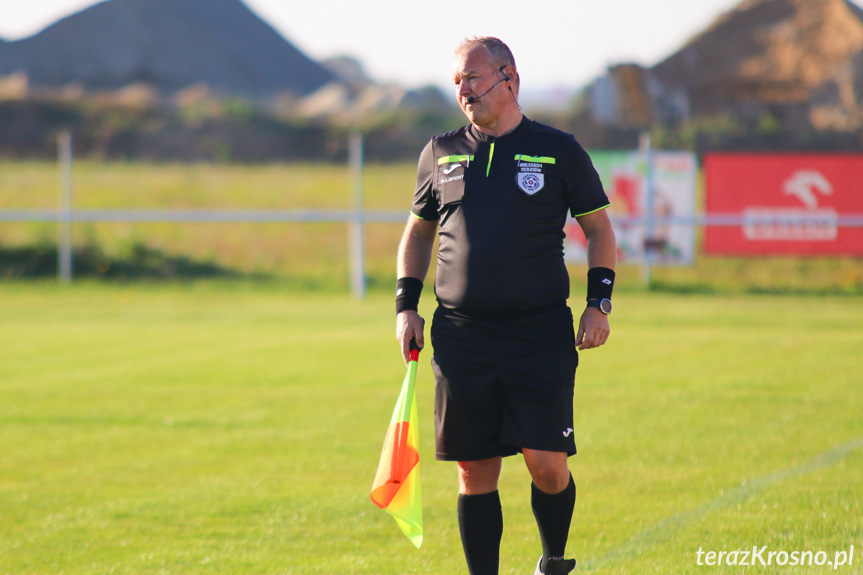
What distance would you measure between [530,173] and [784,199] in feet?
45.4

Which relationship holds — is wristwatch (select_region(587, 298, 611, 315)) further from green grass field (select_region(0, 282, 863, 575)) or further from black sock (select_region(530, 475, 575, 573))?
green grass field (select_region(0, 282, 863, 575))

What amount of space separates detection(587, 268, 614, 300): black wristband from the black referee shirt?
0.43 feet

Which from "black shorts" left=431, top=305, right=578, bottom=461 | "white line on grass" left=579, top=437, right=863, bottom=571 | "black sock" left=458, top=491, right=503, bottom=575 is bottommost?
"white line on grass" left=579, top=437, right=863, bottom=571

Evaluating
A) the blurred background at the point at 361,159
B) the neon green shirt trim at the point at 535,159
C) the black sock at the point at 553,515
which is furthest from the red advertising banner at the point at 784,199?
the neon green shirt trim at the point at 535,159

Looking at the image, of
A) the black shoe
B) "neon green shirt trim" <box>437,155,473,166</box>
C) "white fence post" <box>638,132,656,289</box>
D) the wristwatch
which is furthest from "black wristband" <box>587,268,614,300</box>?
"white fence post" <box>638,132,656,289</box>

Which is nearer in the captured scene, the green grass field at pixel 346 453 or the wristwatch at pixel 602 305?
the wristwatch at pixel 602 305

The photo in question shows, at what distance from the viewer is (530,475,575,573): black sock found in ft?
13.8

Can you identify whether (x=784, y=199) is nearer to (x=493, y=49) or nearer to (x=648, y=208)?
(x=648, y=208)

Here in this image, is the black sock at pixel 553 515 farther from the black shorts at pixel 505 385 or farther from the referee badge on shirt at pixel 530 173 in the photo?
the referee badge on shirt at pixel 530 173

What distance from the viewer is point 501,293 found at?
13.2 feet

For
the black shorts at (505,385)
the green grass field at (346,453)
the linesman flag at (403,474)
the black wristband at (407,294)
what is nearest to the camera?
the black shorts at (505,385)

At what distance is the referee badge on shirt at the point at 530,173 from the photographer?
401 centimetres

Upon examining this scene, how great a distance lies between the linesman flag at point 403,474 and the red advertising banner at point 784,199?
13.4 metres

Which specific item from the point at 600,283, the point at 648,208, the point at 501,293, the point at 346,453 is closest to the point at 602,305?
the point at 600,283
